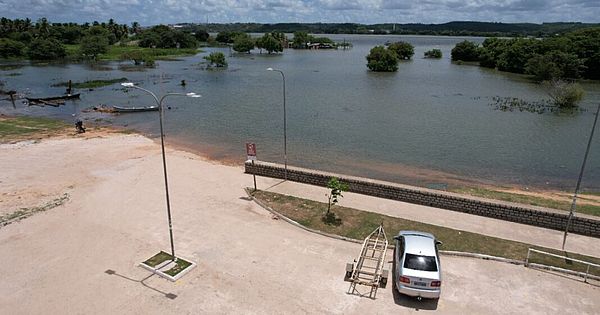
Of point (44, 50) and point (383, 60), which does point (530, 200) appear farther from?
point (44, 50)

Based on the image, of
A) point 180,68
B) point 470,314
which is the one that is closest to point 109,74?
point 180,68

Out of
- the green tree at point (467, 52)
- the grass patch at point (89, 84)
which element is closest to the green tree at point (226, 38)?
the green tree at point (467, 52)

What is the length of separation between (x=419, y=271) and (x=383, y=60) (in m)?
82.6

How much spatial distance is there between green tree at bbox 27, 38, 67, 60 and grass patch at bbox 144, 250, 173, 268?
115 m

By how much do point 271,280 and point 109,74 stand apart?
83708mm

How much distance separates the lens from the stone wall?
58.0ft

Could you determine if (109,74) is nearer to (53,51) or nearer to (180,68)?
(180,68)

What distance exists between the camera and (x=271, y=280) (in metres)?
14.1

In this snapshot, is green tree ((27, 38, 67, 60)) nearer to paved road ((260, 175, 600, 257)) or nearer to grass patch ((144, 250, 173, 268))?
paved road ((260, 175, 600, 257))

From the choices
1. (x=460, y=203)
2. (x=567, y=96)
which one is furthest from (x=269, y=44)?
(x=460, y=203)

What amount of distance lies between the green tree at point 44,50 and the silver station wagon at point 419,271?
4754 inches

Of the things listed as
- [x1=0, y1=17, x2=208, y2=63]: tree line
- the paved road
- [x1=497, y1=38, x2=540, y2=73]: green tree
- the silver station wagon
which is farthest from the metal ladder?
[x1=0, y1=17, x2=208, y2=63]: tree line

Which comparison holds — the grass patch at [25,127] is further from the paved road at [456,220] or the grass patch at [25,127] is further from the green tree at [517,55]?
the green tree at [517,55]

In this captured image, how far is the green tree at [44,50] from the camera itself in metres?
107
